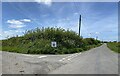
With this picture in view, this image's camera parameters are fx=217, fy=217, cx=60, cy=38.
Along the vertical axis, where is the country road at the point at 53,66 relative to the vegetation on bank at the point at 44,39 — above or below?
below

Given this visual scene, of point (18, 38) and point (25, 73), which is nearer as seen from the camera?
point (25, 73)

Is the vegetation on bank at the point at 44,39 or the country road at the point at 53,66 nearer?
the country road at the point at 53,66

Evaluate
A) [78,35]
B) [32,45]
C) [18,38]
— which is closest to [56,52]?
[32,45]

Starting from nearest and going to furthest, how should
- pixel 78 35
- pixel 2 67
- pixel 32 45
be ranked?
pixel 2 67, pixel 32 45, pixel 78 35

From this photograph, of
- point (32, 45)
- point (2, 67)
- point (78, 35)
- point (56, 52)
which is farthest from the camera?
point (78, 35)

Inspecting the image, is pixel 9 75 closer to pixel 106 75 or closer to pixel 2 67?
pixel 2 67

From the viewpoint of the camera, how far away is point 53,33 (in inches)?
1810

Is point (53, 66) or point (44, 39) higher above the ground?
point (44, 39)

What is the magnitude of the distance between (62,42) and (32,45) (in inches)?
278

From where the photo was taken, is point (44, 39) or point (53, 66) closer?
point (53, 66)

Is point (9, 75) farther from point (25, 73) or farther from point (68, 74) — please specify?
point (68, 74)

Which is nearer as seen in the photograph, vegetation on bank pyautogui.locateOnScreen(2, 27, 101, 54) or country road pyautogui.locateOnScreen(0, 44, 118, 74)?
country road pyautogui.locateOnScreen(0, 44, 118, 74)

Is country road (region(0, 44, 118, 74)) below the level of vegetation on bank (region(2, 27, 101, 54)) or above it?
below

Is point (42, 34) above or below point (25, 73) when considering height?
above
